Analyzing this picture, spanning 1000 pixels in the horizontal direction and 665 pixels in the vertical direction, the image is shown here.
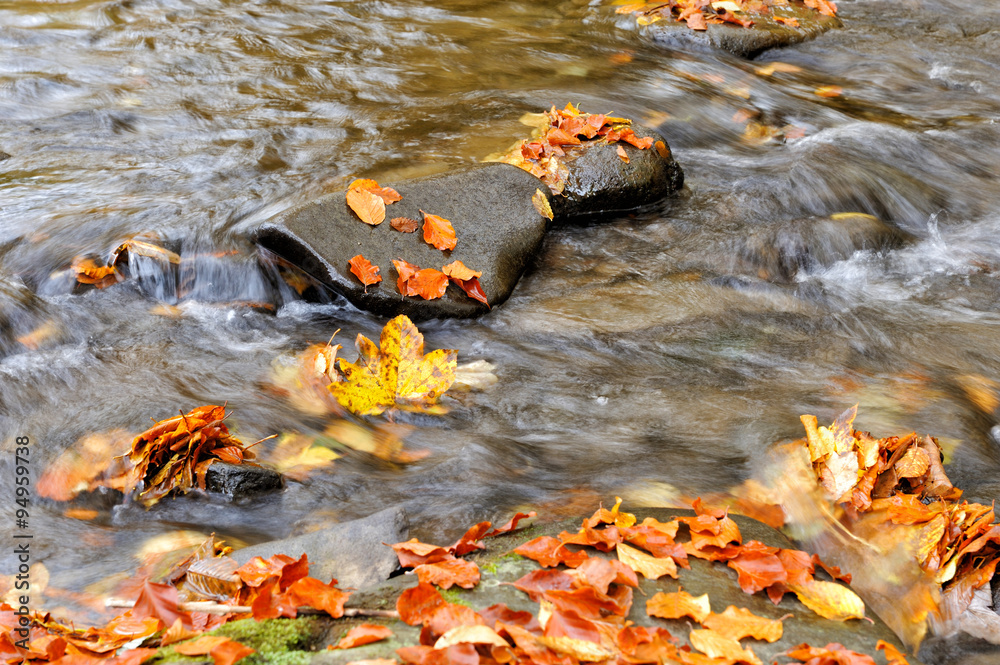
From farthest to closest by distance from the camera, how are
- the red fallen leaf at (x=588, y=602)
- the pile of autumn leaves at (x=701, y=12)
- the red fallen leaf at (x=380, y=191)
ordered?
the pile of autumn leaves at (x=701, y=12) < the red fallen leaf at (x=380, y=191) < the red fallen leaf at (x=588, y=602)

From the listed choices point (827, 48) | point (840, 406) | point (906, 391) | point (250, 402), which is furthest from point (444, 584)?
point (827, 48)

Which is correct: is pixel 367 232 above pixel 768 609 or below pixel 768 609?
above

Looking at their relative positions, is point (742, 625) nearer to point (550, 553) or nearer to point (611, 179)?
point (550, 553)

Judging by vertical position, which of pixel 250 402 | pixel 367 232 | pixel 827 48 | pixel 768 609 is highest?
pixel 827 48

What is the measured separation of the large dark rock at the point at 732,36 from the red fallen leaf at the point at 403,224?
503cm

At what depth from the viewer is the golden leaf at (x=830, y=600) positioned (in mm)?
2152

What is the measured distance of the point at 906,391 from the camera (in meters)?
3.70

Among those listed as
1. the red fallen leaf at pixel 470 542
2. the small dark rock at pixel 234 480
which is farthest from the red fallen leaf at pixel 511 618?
the small dark rock at pixel 234 480

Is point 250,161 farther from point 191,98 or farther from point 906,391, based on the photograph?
point 906,391

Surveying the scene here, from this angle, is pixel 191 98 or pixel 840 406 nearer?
pixel 840 406

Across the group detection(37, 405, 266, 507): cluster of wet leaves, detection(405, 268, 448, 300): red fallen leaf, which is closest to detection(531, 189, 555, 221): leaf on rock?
detection(405, 268, 448, 300): red fallen leaf

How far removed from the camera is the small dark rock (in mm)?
2879

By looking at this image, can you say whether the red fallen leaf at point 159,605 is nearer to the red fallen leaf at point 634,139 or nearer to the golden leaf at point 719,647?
the golden leaf at point 719,647

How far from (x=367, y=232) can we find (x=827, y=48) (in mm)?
6660
